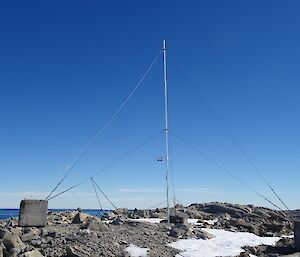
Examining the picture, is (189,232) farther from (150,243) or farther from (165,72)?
(165,72)

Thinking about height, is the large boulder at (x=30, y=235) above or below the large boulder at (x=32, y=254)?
above

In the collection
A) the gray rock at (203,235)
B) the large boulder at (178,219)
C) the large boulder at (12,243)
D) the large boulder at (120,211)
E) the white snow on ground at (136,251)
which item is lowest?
the white snow on ground at (136,251)

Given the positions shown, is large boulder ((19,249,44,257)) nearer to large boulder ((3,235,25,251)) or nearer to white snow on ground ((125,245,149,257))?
large boulder ((3,235,25,251))

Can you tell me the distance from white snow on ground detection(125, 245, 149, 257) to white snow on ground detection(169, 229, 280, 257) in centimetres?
149

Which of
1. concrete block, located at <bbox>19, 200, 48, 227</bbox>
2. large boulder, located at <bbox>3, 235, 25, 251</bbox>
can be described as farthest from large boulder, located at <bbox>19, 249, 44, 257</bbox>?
concrete block, located at <bbox>19, 200, 48, 227</bbox>

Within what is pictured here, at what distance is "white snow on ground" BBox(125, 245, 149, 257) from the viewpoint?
13.4 m

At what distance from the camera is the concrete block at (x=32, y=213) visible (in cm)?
1636

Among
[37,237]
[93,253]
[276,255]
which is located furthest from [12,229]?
[276,255]

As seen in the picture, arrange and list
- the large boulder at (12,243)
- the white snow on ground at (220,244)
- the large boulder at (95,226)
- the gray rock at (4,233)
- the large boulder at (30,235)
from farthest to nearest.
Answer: the large boulder at (95,226)
the white snow on ground at (220,244)
the large boulder at (30,235)
the gray rock at (4,233)
the large boulder at (12,243)

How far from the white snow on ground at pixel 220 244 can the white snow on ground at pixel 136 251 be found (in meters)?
1.49

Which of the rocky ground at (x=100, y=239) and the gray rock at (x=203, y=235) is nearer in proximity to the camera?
the rocky ground at (x=100, y=239)

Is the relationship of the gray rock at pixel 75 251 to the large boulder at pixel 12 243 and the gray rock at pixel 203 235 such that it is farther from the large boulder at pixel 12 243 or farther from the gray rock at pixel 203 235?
the gray rock at pixel 203 235

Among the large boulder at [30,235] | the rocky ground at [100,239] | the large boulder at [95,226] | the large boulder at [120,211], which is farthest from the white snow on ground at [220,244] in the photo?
Result: the large boulder at [120,211]

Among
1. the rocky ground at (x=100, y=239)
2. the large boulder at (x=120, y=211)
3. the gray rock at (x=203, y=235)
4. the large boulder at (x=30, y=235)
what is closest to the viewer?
the rocky ground at (x=100, y=239)
